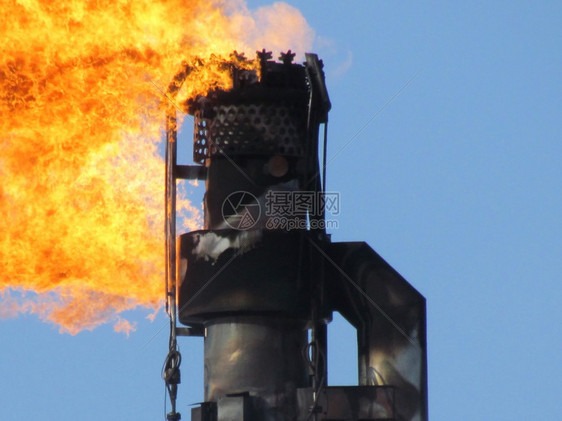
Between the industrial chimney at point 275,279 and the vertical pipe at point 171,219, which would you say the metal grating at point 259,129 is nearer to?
the industrial chimney at point 275,279

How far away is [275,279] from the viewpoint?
14062mm

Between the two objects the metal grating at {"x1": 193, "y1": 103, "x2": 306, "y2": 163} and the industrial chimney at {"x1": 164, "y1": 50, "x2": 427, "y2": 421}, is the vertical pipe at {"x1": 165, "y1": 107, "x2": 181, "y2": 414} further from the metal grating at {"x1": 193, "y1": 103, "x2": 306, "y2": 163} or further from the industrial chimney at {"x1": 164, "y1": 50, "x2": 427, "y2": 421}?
the metal grating at {"x1": 193, "y1": 103, "x2": 306, "y2": 163}

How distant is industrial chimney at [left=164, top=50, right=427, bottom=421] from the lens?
1386cm

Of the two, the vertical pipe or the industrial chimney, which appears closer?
the industrial chimney

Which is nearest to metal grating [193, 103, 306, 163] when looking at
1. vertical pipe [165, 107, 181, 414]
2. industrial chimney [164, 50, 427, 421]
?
industrial chimney [164, 50, 427, 421]

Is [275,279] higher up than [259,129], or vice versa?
[259,129]

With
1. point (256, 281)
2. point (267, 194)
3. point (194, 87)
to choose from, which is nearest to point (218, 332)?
point (256, 281)

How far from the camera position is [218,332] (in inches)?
562

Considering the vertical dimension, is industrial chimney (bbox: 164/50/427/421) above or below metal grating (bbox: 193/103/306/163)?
below

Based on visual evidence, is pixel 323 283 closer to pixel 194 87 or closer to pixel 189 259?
pixel 189 259

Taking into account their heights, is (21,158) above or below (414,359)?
above

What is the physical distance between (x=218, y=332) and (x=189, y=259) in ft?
3.34

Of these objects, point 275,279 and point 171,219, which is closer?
point 275,279

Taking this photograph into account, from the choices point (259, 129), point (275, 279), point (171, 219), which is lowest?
point (275, 279)
